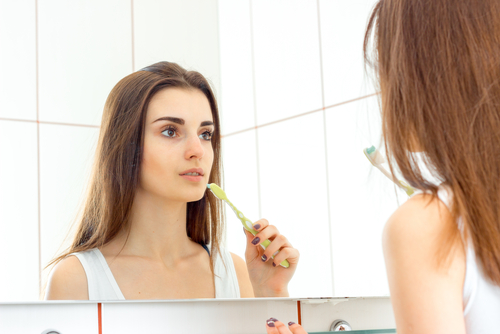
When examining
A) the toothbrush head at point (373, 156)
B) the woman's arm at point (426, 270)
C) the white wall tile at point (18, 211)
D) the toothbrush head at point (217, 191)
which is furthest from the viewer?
the toothbrush head at point (373, 156)

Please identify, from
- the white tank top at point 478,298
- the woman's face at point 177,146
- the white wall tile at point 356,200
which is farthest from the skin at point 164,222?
the white tank top at point 478,298

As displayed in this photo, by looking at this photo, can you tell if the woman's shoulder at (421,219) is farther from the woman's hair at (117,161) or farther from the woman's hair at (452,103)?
the woman's hair at (117,161)

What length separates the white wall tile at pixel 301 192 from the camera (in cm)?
77

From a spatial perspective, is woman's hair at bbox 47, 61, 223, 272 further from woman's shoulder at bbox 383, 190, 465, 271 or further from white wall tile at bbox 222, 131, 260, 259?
woman's shoulder at bbox 383, 190, 465, 271

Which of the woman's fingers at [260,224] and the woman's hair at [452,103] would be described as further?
the woman's fingers at [260,224]

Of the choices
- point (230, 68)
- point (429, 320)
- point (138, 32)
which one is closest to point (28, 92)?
point (138, 32)

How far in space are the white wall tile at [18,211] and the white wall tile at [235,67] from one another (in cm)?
27

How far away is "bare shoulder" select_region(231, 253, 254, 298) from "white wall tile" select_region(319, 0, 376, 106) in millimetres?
330

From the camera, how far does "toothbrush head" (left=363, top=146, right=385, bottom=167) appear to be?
0.83 metres

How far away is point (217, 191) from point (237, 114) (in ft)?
0.41

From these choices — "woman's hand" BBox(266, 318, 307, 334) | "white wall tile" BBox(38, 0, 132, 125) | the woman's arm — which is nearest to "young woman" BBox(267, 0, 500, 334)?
the woman's arm

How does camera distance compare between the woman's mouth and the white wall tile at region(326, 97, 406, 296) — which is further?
the white wall tile at region(326, 97, 406, 296)

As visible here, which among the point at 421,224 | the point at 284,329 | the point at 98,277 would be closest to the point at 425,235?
the point at 421,224

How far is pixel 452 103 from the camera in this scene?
16.9 inches
